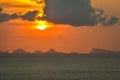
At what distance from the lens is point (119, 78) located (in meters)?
112

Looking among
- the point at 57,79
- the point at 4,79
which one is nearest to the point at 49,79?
the point at 57,79

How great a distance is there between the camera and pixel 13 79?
11356 cm

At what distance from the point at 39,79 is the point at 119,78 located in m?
17.5

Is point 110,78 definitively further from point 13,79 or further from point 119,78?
point 13,79

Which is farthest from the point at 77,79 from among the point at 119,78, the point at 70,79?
the point at 119,78

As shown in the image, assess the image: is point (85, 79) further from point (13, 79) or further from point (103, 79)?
point (13, 79)

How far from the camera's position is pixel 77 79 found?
112 metres

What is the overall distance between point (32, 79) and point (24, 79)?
2.04 m

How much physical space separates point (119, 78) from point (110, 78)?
2096 millimetres

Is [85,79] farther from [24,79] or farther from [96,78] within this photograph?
[24,79]

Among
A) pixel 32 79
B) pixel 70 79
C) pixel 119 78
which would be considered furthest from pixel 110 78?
pixel 32 79

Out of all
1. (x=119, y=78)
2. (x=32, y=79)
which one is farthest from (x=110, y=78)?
(x=32, y=79)

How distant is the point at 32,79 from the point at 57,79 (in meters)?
5.54

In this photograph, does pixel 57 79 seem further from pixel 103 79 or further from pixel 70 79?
pixel 103 79
